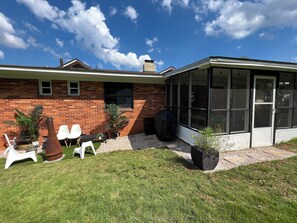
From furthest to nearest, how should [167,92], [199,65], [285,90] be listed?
[167,92], [285,90], [199,65]

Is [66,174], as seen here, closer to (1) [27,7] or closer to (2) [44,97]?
(2) [44,97]

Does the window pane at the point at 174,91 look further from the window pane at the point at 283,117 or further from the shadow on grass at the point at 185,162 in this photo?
the window pane at the point at 283,117

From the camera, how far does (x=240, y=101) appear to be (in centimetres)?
483

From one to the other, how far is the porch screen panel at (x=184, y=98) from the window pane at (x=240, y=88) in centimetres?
153

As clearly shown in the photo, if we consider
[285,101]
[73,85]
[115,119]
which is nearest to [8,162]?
[73,85]

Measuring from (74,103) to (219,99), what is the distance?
585 centimetres

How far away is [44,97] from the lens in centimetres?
620

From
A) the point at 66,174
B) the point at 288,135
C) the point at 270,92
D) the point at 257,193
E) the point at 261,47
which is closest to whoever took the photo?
the point at 257,193

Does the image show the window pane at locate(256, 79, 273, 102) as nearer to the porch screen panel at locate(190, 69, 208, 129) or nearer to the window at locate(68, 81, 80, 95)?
the porch screen panel at locate(190, 69, 208, 129)

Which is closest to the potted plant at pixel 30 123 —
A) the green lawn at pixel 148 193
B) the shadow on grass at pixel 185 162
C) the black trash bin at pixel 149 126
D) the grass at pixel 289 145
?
the green lawn at pixel 148 193

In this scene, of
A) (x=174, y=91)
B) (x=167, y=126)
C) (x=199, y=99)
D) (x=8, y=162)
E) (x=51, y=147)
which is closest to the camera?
(x=8, y=162)

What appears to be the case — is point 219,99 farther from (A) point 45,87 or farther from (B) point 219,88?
(A) point 45,87

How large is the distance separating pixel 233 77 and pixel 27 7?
892cm

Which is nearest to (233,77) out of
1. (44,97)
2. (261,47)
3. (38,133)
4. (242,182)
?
(242,182)
